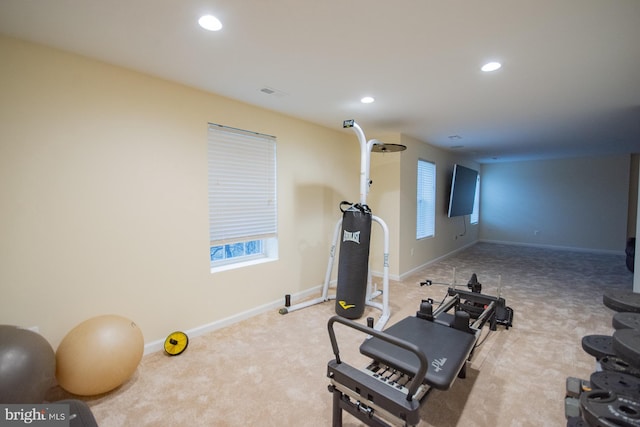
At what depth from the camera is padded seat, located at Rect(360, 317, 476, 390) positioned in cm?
152

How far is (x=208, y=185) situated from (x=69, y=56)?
1313 mm

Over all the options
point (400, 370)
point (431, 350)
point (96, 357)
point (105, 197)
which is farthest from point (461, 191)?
point (96, 357)

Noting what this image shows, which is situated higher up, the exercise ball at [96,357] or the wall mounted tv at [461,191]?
the wall mounted tv at [461,191]

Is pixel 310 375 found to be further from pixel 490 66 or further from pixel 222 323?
pixel 490 66

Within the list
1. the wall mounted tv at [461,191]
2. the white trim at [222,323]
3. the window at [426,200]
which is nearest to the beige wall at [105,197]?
the white trim at [222,323]

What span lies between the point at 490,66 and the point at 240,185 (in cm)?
244

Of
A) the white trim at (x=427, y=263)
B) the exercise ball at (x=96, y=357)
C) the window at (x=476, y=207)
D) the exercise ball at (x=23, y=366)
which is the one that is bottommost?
the white trim at (x=427, y=263)

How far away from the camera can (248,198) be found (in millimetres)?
3100

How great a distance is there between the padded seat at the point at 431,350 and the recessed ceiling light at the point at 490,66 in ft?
6.43

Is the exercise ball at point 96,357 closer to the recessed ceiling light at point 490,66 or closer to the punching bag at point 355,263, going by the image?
the punching bag at point 355,263

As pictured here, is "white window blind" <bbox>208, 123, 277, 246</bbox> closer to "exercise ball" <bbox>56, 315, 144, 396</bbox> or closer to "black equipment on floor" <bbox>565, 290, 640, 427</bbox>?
"exercise ball" <bbox>56, 315, 144, 396</bbox>

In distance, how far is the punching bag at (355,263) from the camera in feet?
9.94

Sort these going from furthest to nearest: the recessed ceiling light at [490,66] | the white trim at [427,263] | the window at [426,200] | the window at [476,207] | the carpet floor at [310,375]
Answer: the window at [476,207] → the window at [426,200] → the white trim at [427,263] → the recessed ceiling light at [490,66] → the carpet floor at [310,375]

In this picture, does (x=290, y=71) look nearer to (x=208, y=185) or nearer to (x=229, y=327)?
(x=208, y=185)
